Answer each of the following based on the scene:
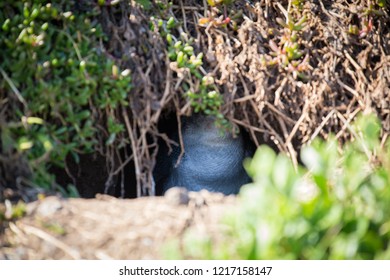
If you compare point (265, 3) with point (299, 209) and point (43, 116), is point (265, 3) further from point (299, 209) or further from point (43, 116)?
point (299, 209)

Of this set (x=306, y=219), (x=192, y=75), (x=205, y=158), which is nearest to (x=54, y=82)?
(x=192, y=75)

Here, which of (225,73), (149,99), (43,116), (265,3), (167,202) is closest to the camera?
(167,202)

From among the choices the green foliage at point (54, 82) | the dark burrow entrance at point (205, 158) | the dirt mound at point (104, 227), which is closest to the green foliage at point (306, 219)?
the dirt mound at point (104, 227)

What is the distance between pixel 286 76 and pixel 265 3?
54cm

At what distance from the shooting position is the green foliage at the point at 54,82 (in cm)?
265

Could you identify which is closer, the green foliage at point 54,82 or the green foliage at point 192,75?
the green foliage at point 54,82

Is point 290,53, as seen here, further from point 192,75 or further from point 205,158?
point 205,158

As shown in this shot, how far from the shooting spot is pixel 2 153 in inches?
100

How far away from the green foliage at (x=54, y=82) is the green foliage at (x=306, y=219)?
96 centimetres

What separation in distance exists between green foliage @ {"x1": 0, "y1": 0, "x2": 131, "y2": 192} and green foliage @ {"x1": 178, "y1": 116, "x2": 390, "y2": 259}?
0.96 meters

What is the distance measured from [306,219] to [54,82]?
146 cm

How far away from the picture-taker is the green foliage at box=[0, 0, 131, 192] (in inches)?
104

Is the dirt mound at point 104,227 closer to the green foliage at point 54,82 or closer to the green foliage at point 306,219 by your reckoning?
the green foliage at point 306,219

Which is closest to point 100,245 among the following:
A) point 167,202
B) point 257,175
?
point 167,202
